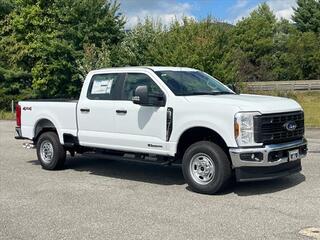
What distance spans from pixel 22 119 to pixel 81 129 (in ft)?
6.42

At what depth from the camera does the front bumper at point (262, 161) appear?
7.80 m

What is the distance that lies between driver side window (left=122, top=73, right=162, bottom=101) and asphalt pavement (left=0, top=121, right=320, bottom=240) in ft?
5.05

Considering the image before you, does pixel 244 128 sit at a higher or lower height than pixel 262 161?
higher

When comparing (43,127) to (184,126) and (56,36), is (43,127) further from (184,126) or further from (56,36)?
(56,36)

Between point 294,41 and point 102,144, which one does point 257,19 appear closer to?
point 294,41

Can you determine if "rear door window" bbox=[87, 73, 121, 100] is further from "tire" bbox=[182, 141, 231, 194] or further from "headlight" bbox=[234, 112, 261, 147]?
"headlight" bbox=[234, 112, 261, 147]

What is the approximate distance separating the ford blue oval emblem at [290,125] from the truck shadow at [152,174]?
0.97 m

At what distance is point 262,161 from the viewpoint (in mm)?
7805

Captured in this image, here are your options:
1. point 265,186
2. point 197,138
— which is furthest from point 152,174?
point 265,186

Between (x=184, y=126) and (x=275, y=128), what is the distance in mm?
1400

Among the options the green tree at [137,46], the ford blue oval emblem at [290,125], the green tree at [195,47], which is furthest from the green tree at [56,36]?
the ford blue oval emblem at [290,125]

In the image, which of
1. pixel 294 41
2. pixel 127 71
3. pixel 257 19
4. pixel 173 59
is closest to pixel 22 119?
pixel 127 71

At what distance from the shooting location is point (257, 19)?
8181 cm

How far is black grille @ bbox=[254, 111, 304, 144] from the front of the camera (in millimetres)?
7839
